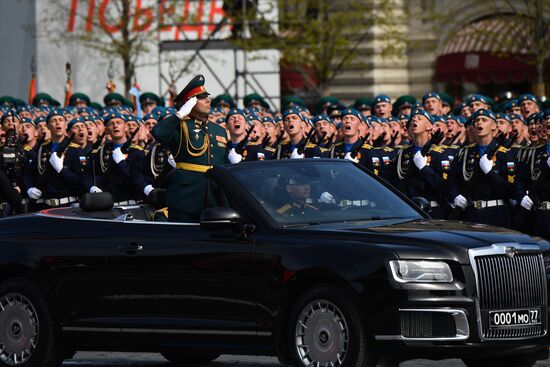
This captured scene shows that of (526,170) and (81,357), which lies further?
(526,170)

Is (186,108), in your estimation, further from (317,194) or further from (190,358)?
(317,194)

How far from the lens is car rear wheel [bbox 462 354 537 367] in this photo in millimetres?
11672

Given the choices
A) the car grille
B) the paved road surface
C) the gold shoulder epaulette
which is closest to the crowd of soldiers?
the paved road surface

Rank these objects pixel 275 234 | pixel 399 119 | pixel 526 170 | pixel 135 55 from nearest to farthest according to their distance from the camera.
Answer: pixel 275 234, pixel 526 170, pixel 399 119, pixel 135 55

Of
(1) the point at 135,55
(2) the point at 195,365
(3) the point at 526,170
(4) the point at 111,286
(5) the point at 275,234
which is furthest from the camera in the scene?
(1) the point at 135,55

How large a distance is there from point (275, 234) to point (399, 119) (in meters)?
10.8

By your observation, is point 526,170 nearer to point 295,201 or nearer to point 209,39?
point 295,201

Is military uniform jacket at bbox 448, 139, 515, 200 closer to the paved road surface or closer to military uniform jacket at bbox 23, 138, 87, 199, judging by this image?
military uniform jacket at bbox 23, 138, 87, 199

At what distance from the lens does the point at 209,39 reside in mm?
42906

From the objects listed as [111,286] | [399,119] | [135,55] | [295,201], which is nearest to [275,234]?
[295,201]

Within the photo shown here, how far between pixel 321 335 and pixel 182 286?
1.17 m

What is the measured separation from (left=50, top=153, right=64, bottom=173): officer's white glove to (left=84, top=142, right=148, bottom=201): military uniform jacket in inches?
19.9

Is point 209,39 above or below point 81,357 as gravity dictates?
above

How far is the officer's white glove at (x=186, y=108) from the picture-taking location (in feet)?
46.8
